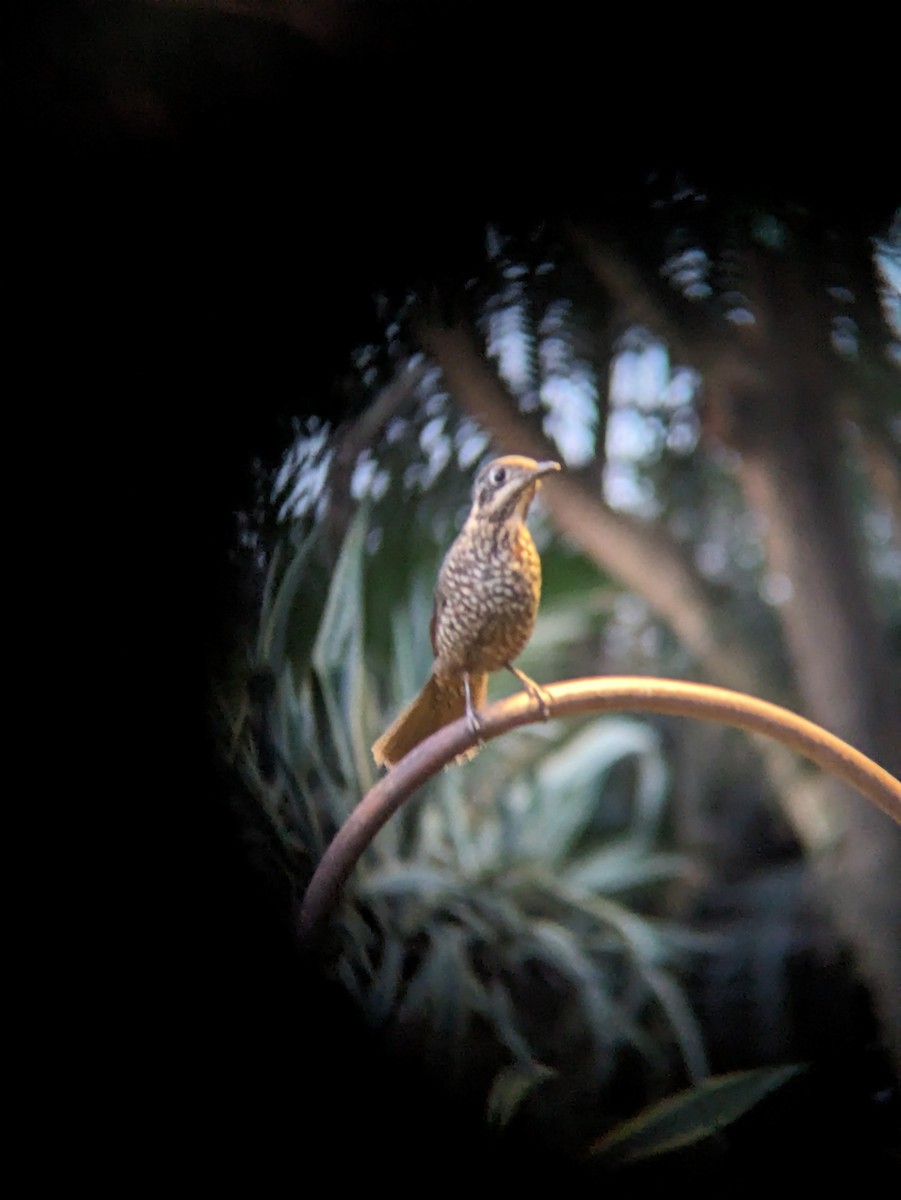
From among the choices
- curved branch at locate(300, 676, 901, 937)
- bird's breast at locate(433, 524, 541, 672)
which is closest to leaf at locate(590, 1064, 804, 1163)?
curved branch at locate(300, 676, 901, 937)

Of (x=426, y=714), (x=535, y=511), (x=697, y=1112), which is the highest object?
(x=535, y=511)

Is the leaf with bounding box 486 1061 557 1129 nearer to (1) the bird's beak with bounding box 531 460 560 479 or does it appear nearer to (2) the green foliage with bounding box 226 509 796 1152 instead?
(2) the green foliage with bounding box 226 509 796 1152

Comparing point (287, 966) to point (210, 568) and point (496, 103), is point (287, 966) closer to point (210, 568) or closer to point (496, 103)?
point (210, 568)

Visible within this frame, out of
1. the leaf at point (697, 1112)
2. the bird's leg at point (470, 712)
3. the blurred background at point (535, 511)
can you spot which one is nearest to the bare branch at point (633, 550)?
the blurred background at point (535, 511)

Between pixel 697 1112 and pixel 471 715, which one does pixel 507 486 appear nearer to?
pixel 471 715

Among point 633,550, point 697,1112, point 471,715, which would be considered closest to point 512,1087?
point 697,1112

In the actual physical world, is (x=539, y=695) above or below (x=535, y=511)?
below

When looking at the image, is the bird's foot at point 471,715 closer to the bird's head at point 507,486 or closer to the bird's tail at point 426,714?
the bird's tail at point 426,714
